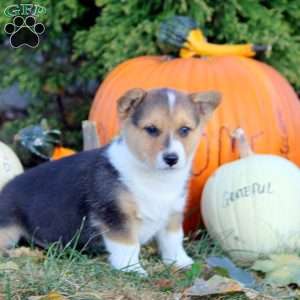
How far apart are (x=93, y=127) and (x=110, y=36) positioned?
0.95 meters

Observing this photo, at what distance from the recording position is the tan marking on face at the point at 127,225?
375 centimetres

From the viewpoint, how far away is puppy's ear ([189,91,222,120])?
3.89m

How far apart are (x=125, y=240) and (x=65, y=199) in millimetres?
485

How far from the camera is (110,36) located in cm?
545

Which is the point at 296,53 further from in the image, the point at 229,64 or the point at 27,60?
the point at 27,60

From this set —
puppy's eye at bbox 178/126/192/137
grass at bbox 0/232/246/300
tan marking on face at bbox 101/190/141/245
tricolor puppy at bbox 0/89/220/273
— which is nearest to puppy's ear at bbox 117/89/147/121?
tricolor puppy at bbox 0/89/220/273

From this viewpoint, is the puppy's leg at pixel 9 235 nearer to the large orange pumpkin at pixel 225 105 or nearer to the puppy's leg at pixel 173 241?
the puppy's leg at pixel 173 241

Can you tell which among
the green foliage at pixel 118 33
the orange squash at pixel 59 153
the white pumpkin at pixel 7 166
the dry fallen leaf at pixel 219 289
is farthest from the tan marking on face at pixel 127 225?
the green foliage at pixel 118 33

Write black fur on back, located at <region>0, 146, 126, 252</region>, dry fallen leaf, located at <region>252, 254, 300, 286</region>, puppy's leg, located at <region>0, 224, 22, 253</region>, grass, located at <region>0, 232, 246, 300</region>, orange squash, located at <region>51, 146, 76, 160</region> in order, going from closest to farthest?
grass, located at <region>0, 232, 246, 300</region> < dry fallen leaf, located at <region>252, 254, 300, 286</region> < black fur on back, located at <region>0, 146, 126, 252</region> < puppy's leg, located at <region>0, 224, 22, 253</region> < orange squash, located at <region>51, 146, 76, 160</region>

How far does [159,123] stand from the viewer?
3.69m

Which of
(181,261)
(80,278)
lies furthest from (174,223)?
(80,278)

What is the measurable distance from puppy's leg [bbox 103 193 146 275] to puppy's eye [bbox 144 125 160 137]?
0.33m

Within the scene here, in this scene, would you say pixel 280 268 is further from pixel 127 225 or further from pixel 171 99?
pixel 171 99

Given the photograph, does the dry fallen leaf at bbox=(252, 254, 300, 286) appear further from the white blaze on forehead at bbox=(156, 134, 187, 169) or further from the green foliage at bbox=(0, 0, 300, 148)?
the green foliage at bbox=(0, 0, 300, 148)
